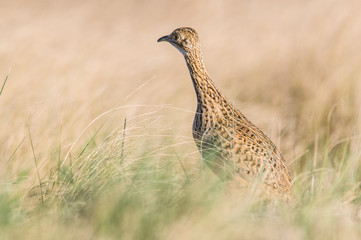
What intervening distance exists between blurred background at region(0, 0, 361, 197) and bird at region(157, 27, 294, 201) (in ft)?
3.74

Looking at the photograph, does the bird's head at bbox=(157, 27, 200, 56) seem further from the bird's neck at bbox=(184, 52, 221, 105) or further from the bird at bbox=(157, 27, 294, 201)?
the bird at bbox=(157, 27, 294, 201)

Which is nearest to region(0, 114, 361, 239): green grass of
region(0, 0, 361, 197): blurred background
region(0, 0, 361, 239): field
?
region(0, 0, 361, 239): field

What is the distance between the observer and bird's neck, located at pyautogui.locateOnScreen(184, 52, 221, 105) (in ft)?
17.9

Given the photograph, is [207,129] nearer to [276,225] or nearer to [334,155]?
[276,225]

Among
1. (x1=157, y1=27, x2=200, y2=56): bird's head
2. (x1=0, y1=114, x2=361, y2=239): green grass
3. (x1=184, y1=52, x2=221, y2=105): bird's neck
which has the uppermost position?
(x1=157, y1=27, x2=200, y2=56): bird's head

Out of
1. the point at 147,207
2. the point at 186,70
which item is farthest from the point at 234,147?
the point at 186,70

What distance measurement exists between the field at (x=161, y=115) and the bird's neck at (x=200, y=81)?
0.31 metres

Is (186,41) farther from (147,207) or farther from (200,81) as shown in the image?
(147,207)

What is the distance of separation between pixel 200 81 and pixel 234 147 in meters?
0.75

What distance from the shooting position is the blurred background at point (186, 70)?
7004 mm

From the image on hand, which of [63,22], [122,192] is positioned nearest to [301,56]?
[63,22]

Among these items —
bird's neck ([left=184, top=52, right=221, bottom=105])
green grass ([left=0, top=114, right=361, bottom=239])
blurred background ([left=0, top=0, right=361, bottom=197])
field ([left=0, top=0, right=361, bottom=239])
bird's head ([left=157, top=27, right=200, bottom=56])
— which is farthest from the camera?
blurred background ([left=0, top=0, right=361, bottom=197])

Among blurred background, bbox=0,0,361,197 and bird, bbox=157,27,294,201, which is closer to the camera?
bird, bbox=157,27,294,201

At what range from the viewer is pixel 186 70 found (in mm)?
8312
